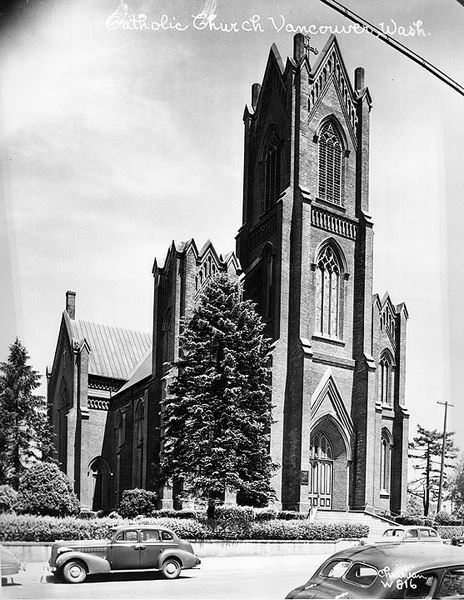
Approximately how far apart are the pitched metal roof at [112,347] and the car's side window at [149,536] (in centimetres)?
192

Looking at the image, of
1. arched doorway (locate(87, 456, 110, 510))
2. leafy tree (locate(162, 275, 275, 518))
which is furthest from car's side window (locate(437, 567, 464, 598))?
arched doorway (locate(87, 456, 110, 510))

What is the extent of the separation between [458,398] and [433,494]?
62.1 inches

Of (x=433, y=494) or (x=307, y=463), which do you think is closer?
(x=433, y=494)

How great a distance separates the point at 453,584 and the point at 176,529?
2530 millimetres

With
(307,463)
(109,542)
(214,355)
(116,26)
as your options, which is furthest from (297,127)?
(307,463)

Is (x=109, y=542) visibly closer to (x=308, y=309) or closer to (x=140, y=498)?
(x=140, y=498)

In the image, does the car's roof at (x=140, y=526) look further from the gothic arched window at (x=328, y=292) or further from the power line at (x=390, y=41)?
the gothic arched window at (x=328, y=292)

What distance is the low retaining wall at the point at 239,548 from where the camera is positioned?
19.0 feet

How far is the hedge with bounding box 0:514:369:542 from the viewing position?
5.95m

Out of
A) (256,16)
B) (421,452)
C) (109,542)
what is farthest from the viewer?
(421,452)

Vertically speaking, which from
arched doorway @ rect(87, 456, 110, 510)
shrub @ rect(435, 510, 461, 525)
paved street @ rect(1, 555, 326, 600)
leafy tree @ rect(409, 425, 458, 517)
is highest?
leafy tree @ rect(409, 425, 458, 517)

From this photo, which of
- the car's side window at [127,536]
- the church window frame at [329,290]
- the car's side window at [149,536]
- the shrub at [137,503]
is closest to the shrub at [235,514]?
the shrub at [137,503]

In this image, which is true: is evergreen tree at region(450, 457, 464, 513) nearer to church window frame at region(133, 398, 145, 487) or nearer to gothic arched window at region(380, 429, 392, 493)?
gothic arched window at region(380, 429, 392, 493)

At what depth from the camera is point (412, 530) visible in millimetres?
8383
